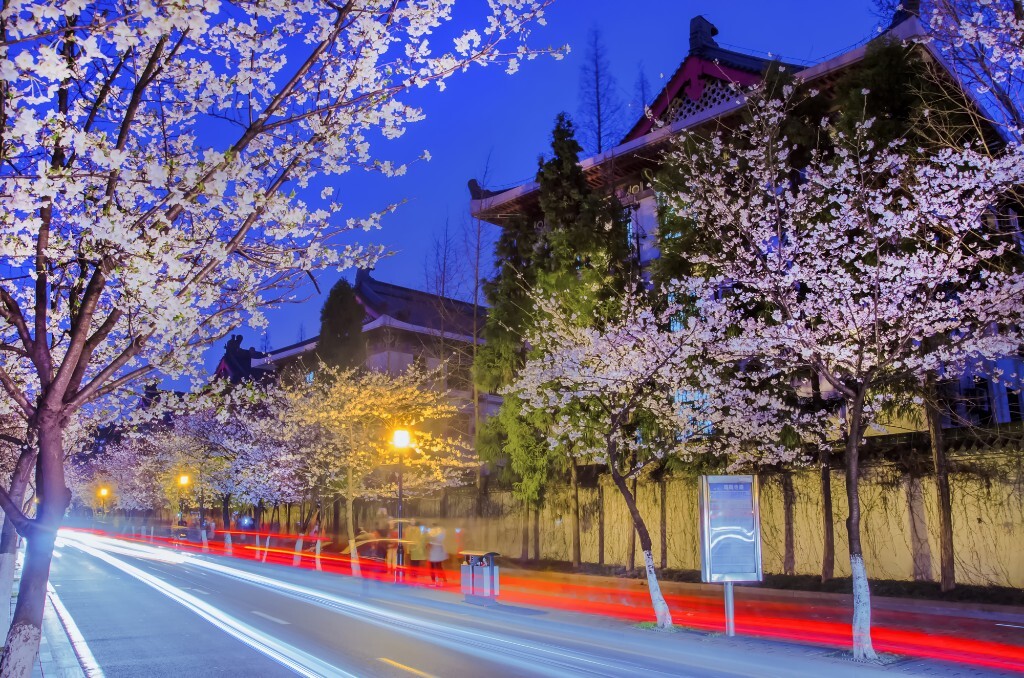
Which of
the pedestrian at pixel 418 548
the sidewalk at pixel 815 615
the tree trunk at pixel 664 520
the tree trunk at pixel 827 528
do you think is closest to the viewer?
the sidewalk at pixel 815 615

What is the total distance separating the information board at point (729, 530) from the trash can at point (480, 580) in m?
7.13

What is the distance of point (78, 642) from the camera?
13.1 m

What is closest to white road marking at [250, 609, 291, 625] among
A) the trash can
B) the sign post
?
the trash can

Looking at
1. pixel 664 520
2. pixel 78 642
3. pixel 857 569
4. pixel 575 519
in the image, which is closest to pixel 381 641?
pixel 78 642

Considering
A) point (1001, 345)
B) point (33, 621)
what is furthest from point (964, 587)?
point (33, 621)

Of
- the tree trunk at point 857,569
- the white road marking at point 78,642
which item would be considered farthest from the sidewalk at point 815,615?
the white road marking at point 78,642

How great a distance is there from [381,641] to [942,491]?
13.2 meters

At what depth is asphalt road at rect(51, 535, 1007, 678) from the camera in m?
10.6

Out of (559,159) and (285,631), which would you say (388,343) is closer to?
(559,159)

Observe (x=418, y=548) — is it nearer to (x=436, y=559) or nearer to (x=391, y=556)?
(x=391, y=556)

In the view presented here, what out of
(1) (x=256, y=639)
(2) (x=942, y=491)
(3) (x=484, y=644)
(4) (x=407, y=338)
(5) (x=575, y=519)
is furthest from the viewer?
(4) (x=407, y=338)

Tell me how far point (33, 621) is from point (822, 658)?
375 inches

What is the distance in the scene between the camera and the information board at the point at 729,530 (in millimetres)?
12328

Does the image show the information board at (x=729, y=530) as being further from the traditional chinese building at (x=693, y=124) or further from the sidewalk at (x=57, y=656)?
the traditional chinese building at (x=693, y=124)
